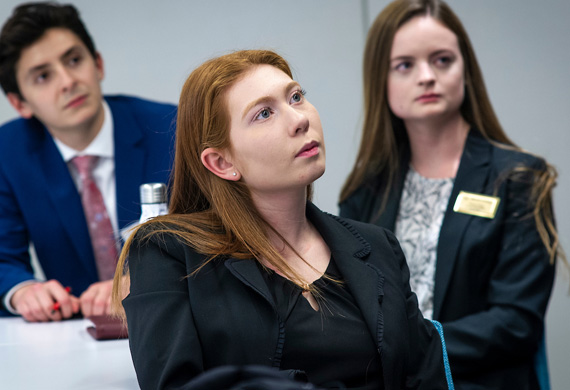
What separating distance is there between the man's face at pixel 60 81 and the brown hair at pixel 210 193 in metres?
1.30

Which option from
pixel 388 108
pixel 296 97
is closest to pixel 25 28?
pixel 388 108

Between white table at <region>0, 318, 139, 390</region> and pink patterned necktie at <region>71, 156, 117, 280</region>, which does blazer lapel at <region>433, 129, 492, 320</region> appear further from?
pink patterned necktie at <region>71, 156, 117, 280</region>

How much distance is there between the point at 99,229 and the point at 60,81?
1.82 ft

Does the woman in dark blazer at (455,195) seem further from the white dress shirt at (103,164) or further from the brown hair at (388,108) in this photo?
the white dress shirt at (103,164)

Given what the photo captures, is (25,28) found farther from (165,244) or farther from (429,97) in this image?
(165,244)

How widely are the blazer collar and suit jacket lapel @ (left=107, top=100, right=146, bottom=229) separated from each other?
117cm

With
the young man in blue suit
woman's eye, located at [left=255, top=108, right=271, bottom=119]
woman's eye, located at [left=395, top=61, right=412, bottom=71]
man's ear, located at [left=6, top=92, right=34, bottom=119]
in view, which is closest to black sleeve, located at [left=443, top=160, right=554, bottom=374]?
woman's eye, located at [left=395, top=61, right=412, bottom=71]

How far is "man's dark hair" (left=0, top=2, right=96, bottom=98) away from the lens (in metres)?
2.51

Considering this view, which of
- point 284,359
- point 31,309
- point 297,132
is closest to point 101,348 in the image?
point 31,309

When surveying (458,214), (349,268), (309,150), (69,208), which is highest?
(309,150)

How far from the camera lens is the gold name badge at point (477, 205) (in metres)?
2.13

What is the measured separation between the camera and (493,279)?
2096 mm

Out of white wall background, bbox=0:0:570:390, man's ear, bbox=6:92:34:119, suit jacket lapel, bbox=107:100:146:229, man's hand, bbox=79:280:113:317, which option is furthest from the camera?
white wall background, bbox=0:0:570:390

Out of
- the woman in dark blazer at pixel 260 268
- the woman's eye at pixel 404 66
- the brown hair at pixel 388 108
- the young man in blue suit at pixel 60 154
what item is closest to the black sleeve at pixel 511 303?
the brown hair at pixel 388 108
